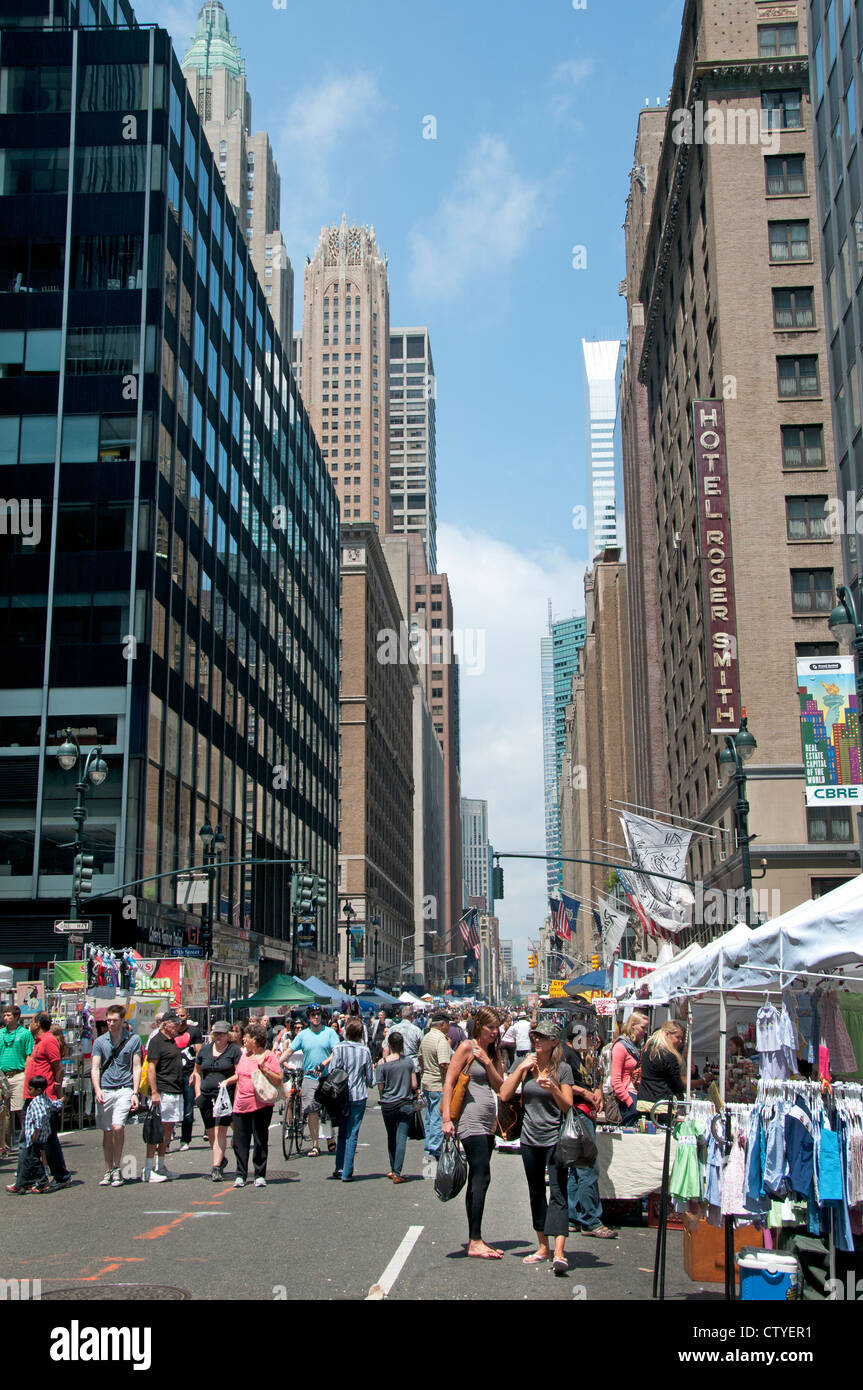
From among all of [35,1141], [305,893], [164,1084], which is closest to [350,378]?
[305,893]

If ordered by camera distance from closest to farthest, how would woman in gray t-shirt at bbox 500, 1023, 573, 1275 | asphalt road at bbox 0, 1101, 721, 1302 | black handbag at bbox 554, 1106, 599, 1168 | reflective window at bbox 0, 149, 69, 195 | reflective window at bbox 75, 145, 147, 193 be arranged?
asphalt road at bbox 0, 1101, 721, 1302, black handbag at bbox 554, 1106, 599, 1168, woman in gray t-shirt at bbox 500, 1023, 573, 1275, reflective window at bbox 75, 145, 147, 193, reflective window at bbox 0, 149, 69, 195

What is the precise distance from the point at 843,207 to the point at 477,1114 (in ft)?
89.8

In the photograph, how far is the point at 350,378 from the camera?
177625mm

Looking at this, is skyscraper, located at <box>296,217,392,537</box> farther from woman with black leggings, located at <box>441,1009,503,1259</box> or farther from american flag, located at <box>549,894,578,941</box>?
woman with black leggings, located at <box>441,1009,503,1259</box>

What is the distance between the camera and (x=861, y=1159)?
812 cm

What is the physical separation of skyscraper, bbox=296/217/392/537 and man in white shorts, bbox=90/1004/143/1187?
15930cm

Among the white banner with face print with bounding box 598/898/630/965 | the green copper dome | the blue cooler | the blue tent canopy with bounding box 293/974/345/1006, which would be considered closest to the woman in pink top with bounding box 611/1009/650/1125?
the blue cooler

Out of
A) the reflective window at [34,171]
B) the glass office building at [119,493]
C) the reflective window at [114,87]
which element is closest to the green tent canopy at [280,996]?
the glass office building at [119,493]

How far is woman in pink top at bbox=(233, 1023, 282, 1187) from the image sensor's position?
14.9m

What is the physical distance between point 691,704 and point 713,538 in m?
13.2

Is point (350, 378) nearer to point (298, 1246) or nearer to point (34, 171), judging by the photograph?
point (34, 171)

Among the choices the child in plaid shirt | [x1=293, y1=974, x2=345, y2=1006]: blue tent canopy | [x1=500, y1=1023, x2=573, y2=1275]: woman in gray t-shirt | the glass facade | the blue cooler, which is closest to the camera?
the blue cooler

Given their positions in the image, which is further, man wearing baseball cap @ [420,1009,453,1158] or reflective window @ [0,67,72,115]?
reflective window @ [0,67,72,115]
